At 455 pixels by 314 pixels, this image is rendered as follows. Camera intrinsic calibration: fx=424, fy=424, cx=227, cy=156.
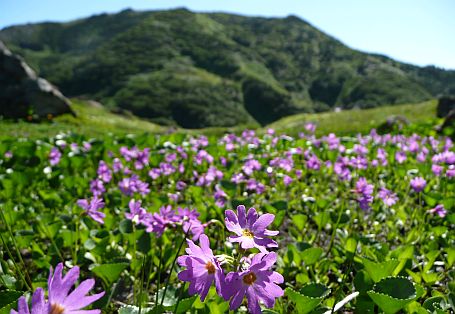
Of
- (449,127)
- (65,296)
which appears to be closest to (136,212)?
(65,296)

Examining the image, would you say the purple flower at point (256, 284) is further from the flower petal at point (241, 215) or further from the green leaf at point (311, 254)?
the green leaf at point (311, 254)

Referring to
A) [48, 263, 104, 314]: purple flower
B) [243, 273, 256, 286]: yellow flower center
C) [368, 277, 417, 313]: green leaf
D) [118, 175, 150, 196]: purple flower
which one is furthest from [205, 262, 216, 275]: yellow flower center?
[118, 175, 150, 196]: purple flower

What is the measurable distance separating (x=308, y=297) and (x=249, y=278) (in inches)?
29.2

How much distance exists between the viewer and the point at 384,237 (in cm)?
450

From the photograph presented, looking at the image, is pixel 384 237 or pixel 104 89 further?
pixel 104 89

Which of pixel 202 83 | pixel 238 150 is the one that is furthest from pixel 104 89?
pixel 238 150

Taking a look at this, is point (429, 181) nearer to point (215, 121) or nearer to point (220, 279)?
point (220, 279)

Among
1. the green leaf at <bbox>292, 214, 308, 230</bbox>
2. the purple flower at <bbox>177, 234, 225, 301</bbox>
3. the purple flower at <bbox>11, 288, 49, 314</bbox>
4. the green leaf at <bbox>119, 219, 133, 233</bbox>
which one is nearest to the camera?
the purple flower at <bbox>11, 288, 49, 314</bbox>

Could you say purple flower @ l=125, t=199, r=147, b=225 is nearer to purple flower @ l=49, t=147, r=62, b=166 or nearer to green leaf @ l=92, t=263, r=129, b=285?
green leaf @ l=92, t=263, r=129, b=285

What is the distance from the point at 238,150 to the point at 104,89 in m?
187

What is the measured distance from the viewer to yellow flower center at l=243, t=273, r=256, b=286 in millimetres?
1431

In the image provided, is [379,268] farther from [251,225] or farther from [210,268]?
[210,268]

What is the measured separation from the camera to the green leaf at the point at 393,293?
2018 millimetres

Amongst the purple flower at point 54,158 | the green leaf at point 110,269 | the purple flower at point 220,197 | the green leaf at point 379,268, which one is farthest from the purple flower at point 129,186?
the purple flower at point 54,158
